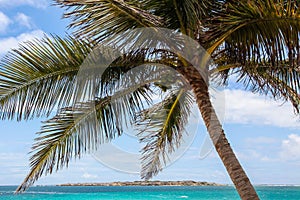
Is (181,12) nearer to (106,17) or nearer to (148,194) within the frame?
A: (106,17)

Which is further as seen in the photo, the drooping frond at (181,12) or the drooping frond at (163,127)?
the drooping frond at (163,127)

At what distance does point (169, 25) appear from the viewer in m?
4.93

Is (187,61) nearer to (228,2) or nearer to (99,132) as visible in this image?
(228,2)

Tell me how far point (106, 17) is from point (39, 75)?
1.13 metres

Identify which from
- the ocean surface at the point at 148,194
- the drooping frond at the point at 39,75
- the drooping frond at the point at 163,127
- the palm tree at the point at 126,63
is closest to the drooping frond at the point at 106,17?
the palm tree at the point at 126,63

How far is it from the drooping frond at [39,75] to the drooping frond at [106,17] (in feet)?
1.61

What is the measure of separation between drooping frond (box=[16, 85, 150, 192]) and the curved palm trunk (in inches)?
38.8

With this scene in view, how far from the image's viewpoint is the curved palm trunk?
4594 millimetres

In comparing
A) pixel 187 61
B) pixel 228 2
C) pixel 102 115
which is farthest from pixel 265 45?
pixel 102 115

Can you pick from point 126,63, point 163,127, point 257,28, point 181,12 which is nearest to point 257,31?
point 257,28

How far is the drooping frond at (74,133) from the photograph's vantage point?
546 cm

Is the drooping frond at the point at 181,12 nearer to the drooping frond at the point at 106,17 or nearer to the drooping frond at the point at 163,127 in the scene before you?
the drooping frond at the point at 106,17

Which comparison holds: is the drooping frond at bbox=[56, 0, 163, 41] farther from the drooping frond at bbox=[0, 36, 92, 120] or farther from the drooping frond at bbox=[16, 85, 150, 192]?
the drooping frond at bbox=[16, 85, 150, 192]

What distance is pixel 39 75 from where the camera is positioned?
5.04m
